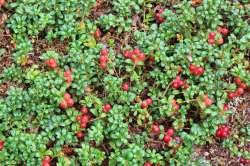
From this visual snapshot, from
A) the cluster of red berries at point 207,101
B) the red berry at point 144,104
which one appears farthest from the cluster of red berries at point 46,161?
the cluster of red berries at point 207,101

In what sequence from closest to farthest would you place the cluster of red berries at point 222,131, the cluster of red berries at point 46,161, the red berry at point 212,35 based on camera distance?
the cluster of red berries at point 46,161 < the cluster of red berries at point 222,131 < the red berry at point 212,35

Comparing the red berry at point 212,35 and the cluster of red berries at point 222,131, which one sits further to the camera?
the red berry at point 212,35

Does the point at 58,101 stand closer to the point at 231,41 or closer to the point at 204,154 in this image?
the point at 204,154

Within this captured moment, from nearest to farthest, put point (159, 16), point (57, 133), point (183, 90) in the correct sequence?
1. point (57, 133)
2. point (183, 90)
3. point (159, 16)

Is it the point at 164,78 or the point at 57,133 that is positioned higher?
the point at 164,78

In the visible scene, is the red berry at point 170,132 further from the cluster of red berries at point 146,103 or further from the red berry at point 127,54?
the red berry at point 127,54

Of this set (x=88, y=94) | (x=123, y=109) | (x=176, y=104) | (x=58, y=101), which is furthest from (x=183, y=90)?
(x=58, y=101)
